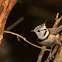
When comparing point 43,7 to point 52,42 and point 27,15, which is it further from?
point 52,42

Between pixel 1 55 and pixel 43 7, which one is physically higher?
pixel 43 7

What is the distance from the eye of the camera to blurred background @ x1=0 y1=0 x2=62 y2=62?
1.00m

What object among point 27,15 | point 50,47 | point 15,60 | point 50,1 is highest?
point 50,1

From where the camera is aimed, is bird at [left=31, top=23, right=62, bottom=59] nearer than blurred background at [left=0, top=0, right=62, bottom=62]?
Yes

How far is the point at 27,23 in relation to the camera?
1.04 meters

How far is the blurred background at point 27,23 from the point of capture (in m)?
1.00

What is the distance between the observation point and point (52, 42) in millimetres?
818

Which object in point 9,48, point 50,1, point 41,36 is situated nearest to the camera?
point 41,36

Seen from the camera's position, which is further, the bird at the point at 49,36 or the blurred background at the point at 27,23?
the blurred background at the point at 27,23

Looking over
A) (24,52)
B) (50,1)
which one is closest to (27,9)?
(50,1)

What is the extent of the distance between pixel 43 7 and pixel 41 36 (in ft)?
0.91

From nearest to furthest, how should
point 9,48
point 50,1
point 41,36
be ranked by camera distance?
point 41,36
point 50,1
point 9,48

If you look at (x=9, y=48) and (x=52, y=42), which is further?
(x=9, y=48)

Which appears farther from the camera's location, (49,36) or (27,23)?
(27,23)
